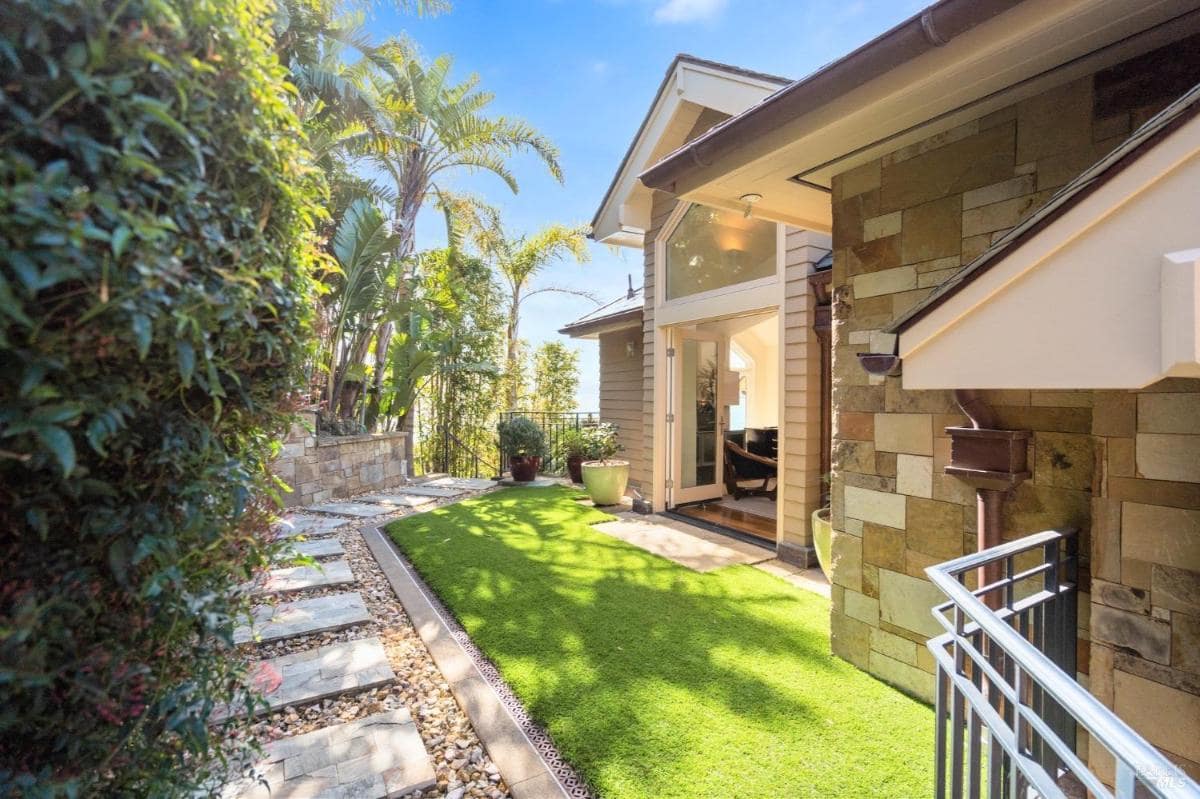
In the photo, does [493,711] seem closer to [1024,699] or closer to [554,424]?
[1024,699]

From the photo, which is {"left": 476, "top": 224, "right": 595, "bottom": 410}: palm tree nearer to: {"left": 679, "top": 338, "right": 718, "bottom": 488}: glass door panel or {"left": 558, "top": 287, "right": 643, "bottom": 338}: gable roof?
{"left": 558, "top": 287, "right": 643, "bottom": 338}: gable roof

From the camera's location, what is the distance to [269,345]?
1311 mm

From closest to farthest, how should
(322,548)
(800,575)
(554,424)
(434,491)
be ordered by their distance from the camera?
(800,575)
(322,548)
(434,491)
(554,424)

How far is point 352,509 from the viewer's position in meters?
7.11

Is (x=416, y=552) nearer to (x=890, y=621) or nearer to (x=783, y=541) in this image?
(x=783, y=541)

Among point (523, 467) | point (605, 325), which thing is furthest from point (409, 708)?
point (605, 325)

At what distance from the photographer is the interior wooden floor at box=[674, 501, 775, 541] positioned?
242 inches

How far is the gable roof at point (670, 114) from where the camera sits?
17.5 feet

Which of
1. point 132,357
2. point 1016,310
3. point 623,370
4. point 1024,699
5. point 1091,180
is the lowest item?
point 1024,699

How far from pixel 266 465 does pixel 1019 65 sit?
11.3 ft

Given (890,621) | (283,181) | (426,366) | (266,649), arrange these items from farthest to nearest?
(426,366) → (266,649) → (890,621) → (283,181)

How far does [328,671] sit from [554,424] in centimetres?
838

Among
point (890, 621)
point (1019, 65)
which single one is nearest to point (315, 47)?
point (1019, 65)

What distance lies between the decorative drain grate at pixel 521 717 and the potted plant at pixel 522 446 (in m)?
5.16
